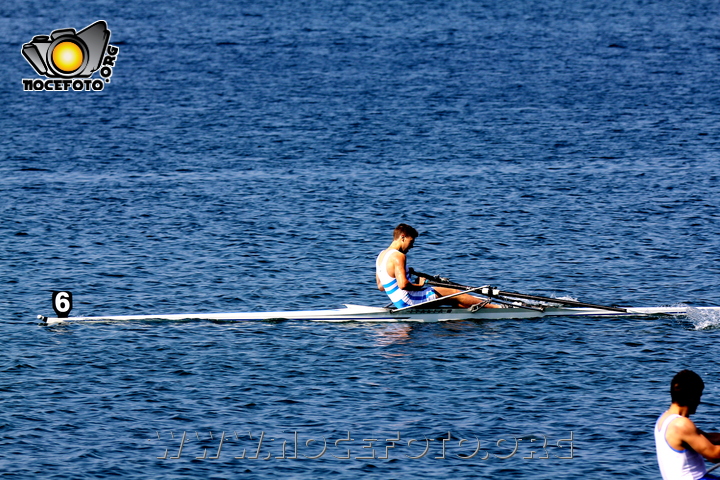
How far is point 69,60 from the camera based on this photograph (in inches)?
2345

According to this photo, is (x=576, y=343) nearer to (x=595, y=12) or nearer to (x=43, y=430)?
(x=43, y=430)

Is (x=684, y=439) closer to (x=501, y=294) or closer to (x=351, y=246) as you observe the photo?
(x=501, y=294)

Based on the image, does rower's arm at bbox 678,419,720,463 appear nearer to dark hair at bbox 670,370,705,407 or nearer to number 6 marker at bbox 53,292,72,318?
dark hair at bbox 670,370,705,407

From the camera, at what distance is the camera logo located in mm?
58531

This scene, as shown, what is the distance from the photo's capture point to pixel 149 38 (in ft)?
264

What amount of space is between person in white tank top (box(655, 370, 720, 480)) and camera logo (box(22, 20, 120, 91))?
4677cm

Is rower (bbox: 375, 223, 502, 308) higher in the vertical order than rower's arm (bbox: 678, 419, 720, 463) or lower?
higher

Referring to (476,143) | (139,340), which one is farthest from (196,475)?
(476,143)
